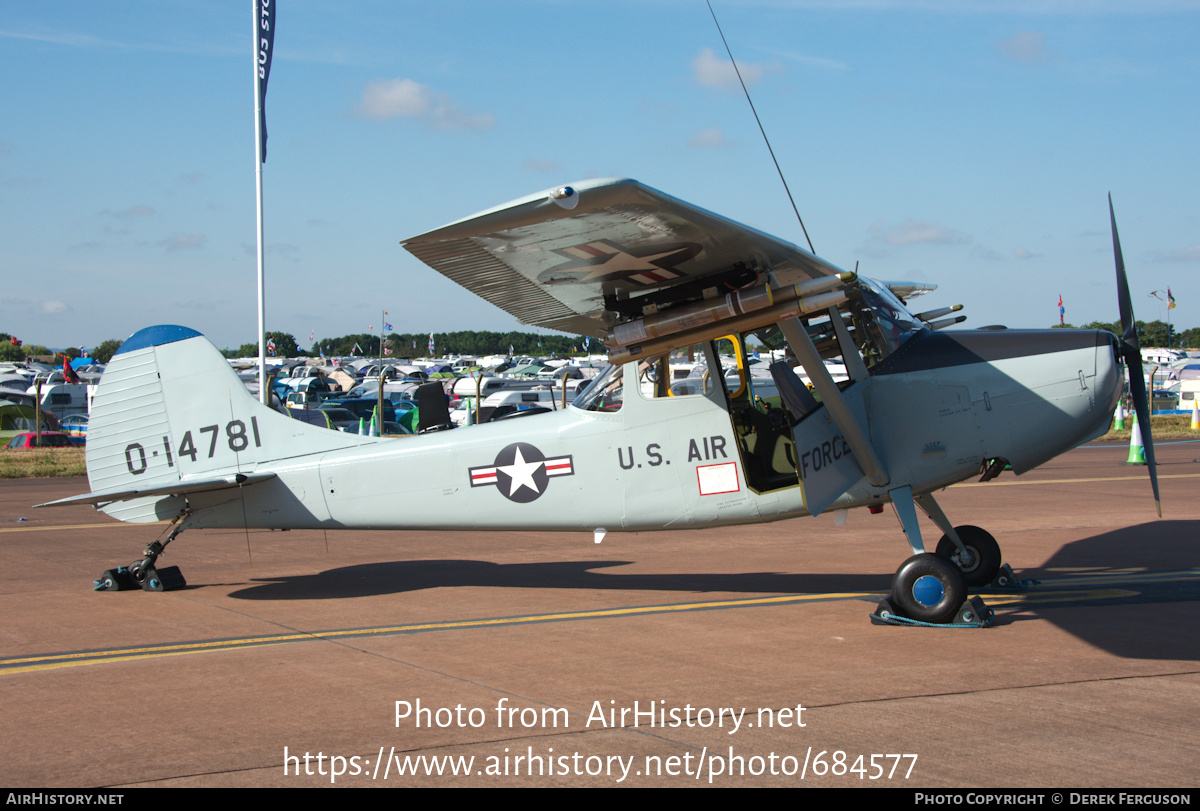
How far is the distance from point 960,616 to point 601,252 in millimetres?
3743

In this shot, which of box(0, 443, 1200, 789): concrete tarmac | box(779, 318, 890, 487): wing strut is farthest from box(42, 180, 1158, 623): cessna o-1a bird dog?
box(0, 443, 1200, 789): concrete tarmac

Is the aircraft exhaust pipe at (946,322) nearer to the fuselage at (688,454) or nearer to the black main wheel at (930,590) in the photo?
the fuselage at (688,454)

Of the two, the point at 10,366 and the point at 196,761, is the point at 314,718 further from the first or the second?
the point at 10,366

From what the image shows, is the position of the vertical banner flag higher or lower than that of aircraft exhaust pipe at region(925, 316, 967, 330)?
higher

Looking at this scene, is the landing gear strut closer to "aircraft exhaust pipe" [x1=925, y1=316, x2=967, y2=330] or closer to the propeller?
the propeller

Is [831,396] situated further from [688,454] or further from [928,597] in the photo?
[928,597]

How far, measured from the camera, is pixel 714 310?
6.46m

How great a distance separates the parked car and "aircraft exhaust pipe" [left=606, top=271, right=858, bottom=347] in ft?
87.4

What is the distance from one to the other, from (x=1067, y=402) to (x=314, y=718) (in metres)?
5.76

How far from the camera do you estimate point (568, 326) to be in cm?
833

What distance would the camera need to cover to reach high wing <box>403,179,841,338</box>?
16.1 feet

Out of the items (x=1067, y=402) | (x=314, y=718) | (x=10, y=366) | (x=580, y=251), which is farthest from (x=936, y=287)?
(x=10, y=366)
